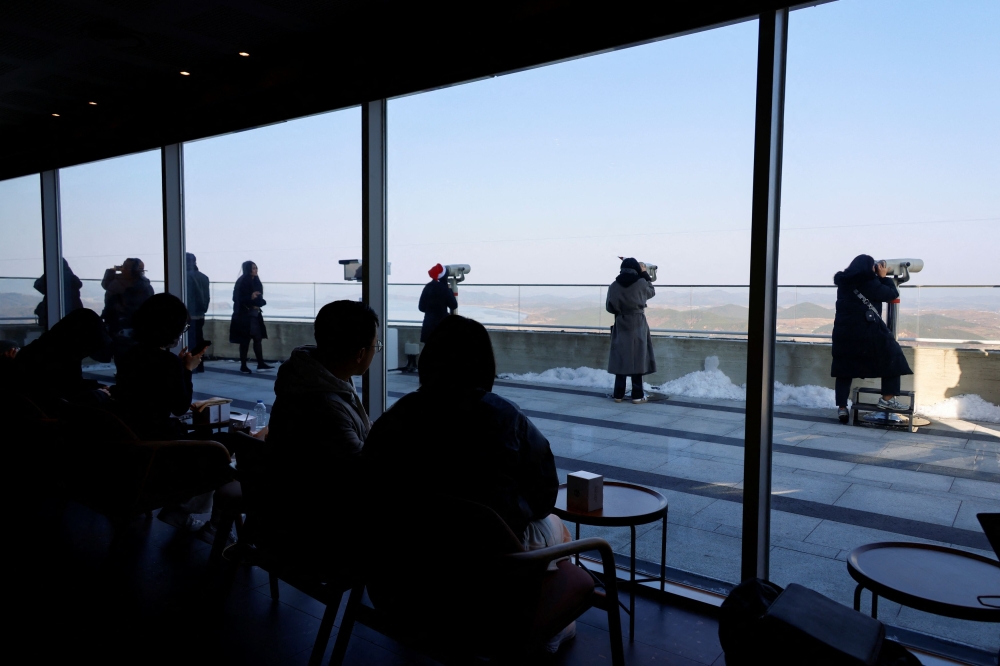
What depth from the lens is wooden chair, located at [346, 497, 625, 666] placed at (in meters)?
1.44

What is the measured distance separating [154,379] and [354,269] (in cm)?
143

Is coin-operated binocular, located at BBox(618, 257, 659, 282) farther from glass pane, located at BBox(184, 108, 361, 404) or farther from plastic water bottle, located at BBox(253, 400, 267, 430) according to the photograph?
plastic water bottle, located at BBox(253, 400, 267, 430)

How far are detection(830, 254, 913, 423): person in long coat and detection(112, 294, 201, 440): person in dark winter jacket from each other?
9.55 ft

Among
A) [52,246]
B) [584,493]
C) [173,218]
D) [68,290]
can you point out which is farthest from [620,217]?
[52,246]

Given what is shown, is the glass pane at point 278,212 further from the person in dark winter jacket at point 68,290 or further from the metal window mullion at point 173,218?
the person in dark winter jacket at point 68,290

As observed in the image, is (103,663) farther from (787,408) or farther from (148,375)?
(787,408)

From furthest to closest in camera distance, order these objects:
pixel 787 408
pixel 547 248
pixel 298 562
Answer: pixel 547 248 < pixel 787 408 < pixel 298 562

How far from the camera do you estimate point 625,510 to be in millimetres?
2227

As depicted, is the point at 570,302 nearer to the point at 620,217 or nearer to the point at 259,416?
the point at 620,217

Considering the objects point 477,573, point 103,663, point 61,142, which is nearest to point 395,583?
point 477,573

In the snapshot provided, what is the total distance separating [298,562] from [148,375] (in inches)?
55.5

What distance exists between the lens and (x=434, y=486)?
5.17 ft

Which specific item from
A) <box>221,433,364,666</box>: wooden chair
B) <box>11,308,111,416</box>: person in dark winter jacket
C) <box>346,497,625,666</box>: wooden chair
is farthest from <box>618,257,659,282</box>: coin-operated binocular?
<box>11,308,111,416</box>: person in dark winter jacket

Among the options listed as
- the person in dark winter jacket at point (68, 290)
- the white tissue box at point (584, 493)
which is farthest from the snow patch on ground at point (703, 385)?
the person in dark winter jacket at point (68, 290)
